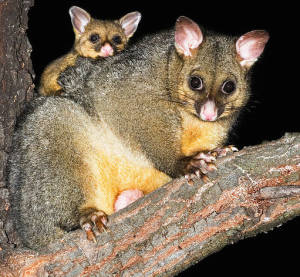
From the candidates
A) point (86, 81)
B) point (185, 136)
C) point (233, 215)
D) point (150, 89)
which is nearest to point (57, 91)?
point (86, 81)

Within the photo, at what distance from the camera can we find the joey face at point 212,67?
420cm

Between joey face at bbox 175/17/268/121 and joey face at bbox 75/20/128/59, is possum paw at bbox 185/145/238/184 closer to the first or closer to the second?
joey face at bbox 175/17/268/121

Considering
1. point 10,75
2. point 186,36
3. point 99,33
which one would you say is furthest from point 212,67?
point 99,33

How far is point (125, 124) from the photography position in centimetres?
423

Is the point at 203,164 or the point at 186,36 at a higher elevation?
the point at 186,36

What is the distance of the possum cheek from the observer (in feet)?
13.9

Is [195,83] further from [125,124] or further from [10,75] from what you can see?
[10,75]

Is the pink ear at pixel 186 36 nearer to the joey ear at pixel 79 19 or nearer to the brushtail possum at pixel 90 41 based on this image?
the brushtail possum at pixel 90 41

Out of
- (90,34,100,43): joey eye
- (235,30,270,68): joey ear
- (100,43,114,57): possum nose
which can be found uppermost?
(235,30,270,68): joey ear

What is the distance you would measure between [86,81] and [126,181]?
0.93 metres

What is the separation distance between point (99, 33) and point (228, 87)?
2.22 meters

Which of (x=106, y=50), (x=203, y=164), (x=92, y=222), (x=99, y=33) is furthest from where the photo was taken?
(x=99, y=33)

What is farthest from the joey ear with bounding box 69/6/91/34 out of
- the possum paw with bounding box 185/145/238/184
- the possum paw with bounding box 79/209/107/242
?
the possum paw with bounding box 79/209/107/242

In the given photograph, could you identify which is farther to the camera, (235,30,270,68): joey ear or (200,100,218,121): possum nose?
(235,30,270,68): joey ear
